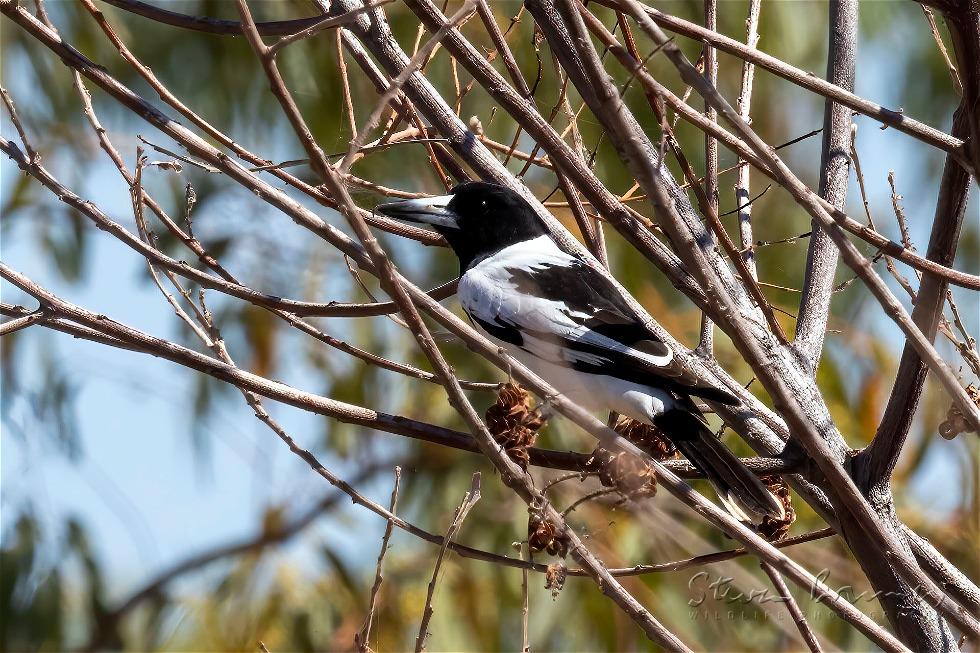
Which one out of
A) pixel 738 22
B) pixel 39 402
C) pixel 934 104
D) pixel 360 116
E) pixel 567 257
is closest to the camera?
pixel 567 257

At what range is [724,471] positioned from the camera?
6.66 ft

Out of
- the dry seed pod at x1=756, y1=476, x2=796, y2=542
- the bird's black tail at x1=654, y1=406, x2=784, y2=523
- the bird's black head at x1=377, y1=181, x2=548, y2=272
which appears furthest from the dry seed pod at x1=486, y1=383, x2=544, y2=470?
the bird's black head at x1=377, y1=181, x2=548, y2=272

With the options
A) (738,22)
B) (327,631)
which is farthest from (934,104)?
(327,631)

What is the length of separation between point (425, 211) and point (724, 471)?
1.12m

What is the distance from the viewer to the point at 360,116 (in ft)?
15.6

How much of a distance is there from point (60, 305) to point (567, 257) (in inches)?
54.3

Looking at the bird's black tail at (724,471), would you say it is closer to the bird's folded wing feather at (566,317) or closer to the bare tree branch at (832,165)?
the bird's folded wing feather at (566,317)

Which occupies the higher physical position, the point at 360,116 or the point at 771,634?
the point at 360,116

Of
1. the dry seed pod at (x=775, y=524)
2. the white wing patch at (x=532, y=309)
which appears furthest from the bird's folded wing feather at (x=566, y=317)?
the dry seed pod at (x=775, y=524)

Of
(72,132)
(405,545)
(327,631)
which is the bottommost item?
(327,631)

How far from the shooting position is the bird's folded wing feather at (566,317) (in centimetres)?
225

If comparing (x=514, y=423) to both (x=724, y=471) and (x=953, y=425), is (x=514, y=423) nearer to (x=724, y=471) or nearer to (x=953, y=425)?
(x=724, y=471)

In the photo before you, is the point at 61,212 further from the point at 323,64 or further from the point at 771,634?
the point at 771,634

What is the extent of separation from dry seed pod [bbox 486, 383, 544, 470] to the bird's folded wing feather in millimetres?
396
